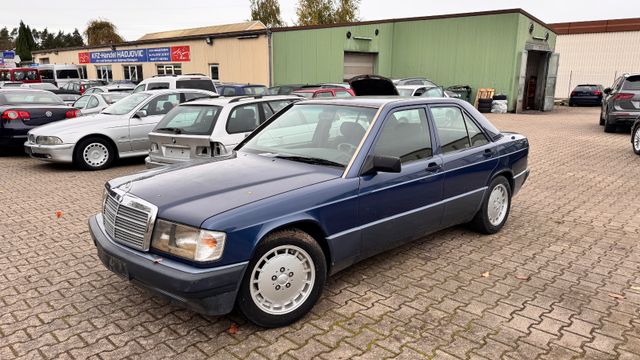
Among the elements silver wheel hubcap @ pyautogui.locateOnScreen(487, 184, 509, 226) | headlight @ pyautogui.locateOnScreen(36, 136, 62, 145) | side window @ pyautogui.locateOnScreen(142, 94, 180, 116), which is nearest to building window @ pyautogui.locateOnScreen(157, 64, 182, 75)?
side window @ pyautogui.locateOnScreen(142, 94, 180, 116)

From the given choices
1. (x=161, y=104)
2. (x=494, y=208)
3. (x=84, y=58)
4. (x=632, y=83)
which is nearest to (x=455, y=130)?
(x=494, y=208)

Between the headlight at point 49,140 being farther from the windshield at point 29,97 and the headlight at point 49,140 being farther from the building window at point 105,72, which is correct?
the building window at point 105,72

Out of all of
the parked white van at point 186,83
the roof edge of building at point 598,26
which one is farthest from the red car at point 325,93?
the roof edge of building at point 598,26

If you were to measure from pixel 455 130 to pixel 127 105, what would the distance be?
7.58 m

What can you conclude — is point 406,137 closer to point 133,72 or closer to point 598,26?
point 133,72

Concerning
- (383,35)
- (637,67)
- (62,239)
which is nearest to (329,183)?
(62,239)

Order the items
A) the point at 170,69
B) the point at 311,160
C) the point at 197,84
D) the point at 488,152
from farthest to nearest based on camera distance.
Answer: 1. the point at 170,69
2. the point at 197,84
3. the point at 488,152
4. the point at 311,160

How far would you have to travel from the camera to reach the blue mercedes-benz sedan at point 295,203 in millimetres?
3074

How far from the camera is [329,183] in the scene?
11.8ft

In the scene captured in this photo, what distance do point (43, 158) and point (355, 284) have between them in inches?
299

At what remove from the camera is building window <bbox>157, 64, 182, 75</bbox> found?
3052 cm

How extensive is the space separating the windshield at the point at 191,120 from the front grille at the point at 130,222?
352 cm

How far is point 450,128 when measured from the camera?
4.82 meters

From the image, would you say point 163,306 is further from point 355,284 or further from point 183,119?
point 183,119
